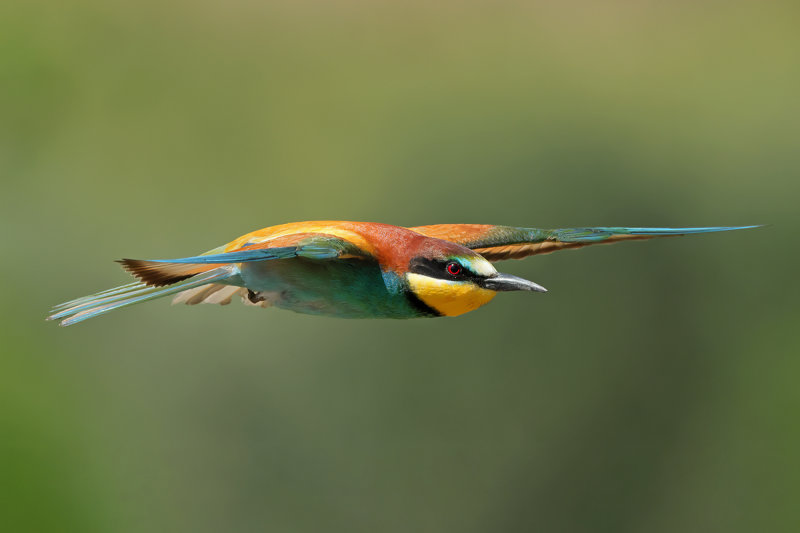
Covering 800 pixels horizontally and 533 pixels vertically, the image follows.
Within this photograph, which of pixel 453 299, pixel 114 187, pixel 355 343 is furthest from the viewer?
pixel 114 187

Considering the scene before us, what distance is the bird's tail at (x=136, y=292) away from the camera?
69 cm

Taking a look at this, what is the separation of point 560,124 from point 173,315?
1.64m

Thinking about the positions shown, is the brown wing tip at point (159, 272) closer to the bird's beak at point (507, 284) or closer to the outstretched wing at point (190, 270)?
the outstretched wing at point (190, 270)

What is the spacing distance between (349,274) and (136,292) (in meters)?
0.21

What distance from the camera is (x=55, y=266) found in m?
2.78

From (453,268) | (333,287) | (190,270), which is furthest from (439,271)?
(190,270)

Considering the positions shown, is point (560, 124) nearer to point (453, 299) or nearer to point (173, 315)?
point (173, 315)

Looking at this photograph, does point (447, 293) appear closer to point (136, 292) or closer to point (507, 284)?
point (507, 284)

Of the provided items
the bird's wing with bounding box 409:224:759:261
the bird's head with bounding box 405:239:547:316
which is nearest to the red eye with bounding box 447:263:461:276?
the bird's head with bounding box 405:239:547:316

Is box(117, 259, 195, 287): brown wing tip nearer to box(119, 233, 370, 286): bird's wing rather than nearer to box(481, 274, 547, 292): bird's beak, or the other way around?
box(119, 233, 370, 286): bird's wing

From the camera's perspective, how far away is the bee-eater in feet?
2.59

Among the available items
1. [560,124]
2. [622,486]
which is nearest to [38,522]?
[622,486]

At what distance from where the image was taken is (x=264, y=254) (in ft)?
2.50

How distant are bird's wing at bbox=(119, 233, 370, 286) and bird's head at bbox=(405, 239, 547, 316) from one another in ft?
0.19
